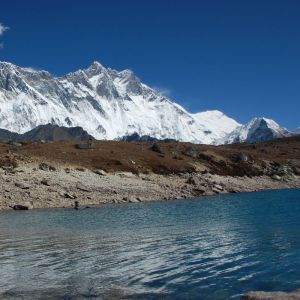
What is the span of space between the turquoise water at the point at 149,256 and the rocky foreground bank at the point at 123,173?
1801 centimetres

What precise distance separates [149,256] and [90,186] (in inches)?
1793

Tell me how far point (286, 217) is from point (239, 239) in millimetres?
14280

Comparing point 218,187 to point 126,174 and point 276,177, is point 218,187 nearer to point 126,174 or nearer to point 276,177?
point 126,174

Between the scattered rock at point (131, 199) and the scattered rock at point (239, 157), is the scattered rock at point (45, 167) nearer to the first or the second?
the scattered rock at point (131, 199)

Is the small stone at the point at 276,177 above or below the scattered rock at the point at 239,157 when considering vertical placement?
below

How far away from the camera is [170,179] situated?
85312 millimetres

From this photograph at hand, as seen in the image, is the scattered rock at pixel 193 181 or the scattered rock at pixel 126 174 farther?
the scattered rock at pixel 193 181

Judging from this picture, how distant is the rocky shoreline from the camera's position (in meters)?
64.2

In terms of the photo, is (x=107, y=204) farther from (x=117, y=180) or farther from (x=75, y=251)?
(x=75, y=251)

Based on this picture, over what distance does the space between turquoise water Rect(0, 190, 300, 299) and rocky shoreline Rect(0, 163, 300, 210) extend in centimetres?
1584

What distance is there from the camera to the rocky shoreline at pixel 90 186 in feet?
211

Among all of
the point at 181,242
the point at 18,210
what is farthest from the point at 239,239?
the point at 18,210

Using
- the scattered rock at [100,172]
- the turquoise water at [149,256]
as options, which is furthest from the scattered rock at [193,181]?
the turquoise water at [149,256]

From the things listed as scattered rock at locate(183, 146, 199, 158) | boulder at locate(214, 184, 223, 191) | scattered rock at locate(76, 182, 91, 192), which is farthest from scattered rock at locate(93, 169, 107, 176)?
scattered rock at locate(183, 146, 199, 158)
